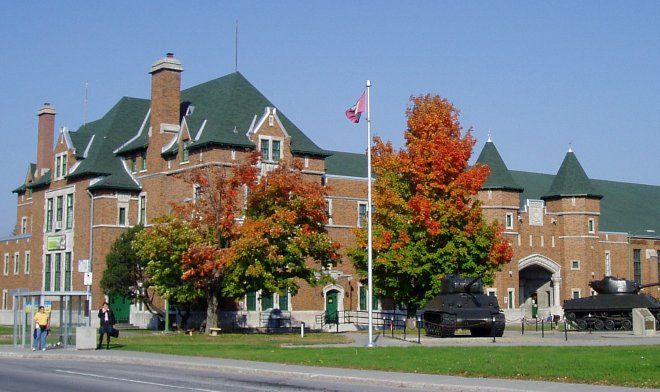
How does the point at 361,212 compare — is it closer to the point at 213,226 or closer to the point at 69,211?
the point at 69,211

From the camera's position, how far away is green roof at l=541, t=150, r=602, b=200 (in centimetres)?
7631

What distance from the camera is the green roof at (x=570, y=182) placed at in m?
76.3

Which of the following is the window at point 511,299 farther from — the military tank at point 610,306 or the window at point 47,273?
the window at point 47,273

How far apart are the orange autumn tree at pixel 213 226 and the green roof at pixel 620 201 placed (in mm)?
38999

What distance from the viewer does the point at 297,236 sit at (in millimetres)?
44719

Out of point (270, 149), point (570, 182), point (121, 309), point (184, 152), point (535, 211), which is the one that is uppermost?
point (570, 182)

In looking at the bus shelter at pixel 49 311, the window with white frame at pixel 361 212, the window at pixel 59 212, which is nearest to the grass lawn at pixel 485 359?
the bus shelter at pixel 49 311

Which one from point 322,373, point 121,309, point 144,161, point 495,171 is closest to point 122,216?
point 144,161

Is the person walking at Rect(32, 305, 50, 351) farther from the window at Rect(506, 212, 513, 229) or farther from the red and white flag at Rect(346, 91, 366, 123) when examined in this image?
the window at Rect(506, 212, 513, 229)

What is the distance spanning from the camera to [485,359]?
83.0 ft

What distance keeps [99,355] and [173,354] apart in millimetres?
2351

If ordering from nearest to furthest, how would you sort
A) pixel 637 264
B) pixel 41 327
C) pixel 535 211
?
pixel 41 327, pixel 535 211, pixel 637 264

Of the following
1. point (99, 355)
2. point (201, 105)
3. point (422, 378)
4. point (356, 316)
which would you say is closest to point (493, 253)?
point (356, 316)

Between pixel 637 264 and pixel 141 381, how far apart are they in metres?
70.0
